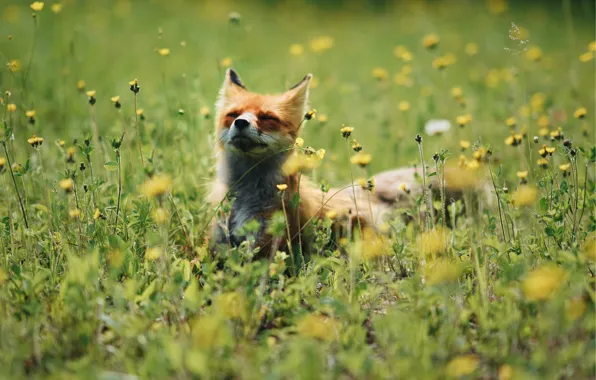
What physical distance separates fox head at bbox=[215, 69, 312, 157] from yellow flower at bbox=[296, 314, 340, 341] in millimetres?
1430

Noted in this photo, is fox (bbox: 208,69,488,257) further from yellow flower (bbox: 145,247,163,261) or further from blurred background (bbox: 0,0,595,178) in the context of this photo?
yellow flower (bbox: 145,247,163,261)

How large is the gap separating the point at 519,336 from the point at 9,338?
6.80ft

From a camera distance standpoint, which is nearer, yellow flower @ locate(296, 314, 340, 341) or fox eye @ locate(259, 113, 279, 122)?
yellow flower @ locate(296, 314, 340, 341)

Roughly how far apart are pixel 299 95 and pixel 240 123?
0.66 meters

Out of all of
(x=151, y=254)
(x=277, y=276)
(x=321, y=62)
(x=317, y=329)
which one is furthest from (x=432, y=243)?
(x=321, y=62)

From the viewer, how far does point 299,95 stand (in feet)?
13.9

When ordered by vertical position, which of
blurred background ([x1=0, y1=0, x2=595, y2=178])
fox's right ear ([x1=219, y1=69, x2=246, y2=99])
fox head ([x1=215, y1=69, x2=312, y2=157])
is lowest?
blurred background ([x1=0, y1=0, x2=595, y2=178])

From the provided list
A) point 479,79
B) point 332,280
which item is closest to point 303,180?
point 332,280

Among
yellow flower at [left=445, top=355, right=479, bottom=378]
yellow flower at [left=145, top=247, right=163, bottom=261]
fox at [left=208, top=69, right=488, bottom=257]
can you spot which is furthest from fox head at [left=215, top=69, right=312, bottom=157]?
yellow flower at [left=445, top=355, right=479, bottom=378]

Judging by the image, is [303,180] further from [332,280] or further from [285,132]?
[332,280]

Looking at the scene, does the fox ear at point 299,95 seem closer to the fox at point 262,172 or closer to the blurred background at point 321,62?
the fox at point 262,172

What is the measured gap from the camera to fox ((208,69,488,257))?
3832 millimetres

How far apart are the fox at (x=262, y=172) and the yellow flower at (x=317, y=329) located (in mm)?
1014

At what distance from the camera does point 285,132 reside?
4.02 m
